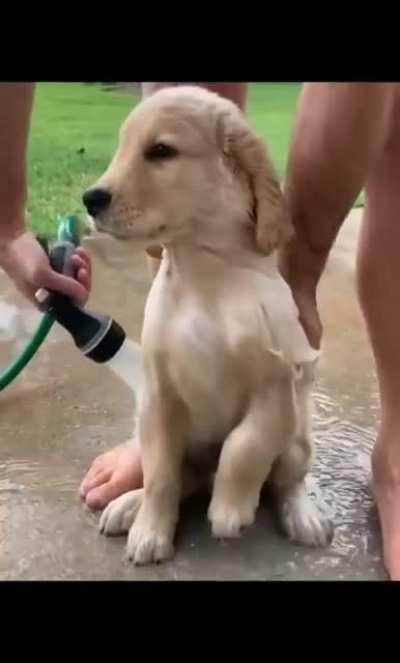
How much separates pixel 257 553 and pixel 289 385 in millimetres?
165

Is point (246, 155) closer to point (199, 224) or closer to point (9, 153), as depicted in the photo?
point (199, 224)

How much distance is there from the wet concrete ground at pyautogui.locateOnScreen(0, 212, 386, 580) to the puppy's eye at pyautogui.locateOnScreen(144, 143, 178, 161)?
0.35m

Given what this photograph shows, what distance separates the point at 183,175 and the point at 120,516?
0.33 m

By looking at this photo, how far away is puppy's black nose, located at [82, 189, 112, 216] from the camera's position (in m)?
0.87

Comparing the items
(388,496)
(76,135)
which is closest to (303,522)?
(388,496)

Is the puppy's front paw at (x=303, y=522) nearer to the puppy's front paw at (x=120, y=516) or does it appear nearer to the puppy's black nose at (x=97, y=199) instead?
the puppy's front paw at (x=120, y=516)

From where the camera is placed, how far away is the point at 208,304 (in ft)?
2.98

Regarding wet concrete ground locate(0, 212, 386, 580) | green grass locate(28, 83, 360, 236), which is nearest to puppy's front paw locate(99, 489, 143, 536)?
wet concrete ground locate(0, 212, 386, 580)

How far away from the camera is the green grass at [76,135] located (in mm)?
A: 1977

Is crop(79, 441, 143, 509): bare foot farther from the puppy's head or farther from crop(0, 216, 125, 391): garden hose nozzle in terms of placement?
the puppy's head

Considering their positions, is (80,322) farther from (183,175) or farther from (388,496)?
(388,496)

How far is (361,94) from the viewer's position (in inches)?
36.1

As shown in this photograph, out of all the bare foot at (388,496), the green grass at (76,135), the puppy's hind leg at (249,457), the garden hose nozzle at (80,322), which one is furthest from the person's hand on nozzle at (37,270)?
the green grass at (76,135)
